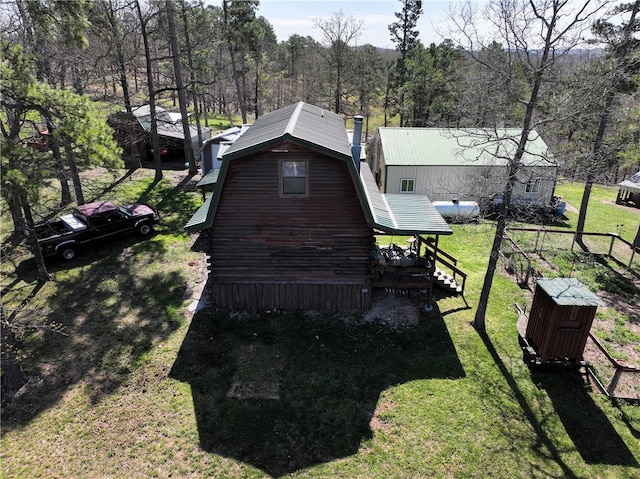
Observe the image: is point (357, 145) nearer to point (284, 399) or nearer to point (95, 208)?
point (284, 399)

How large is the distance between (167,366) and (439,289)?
1032 cm

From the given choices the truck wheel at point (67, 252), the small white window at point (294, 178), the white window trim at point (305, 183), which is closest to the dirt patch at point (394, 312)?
the white window trim at point (305, 183)

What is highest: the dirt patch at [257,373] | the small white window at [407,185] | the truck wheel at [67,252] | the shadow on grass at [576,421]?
the small white window at [407,185]

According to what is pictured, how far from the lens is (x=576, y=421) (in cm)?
998

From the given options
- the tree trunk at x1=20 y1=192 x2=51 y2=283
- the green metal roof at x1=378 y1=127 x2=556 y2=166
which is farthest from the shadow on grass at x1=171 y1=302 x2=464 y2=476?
the green metal roof at x1=378 y1=127 x2=556 y2=166

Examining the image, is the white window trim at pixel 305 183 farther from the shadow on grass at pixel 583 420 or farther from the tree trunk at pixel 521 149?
the shadow on grass at pixel 583 420

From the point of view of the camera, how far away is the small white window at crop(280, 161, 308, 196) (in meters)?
12.7

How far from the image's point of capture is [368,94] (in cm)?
4547

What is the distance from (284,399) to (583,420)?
7.72 meters

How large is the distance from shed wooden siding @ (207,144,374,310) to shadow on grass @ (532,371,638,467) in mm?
6114

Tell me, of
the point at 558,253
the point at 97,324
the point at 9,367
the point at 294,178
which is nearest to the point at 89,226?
the point at 97,324

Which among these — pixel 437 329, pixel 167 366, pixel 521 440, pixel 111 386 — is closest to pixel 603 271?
pixel 437 329

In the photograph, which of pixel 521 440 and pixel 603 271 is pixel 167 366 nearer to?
pixel 521 440

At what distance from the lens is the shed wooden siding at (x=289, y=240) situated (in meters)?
12.7
